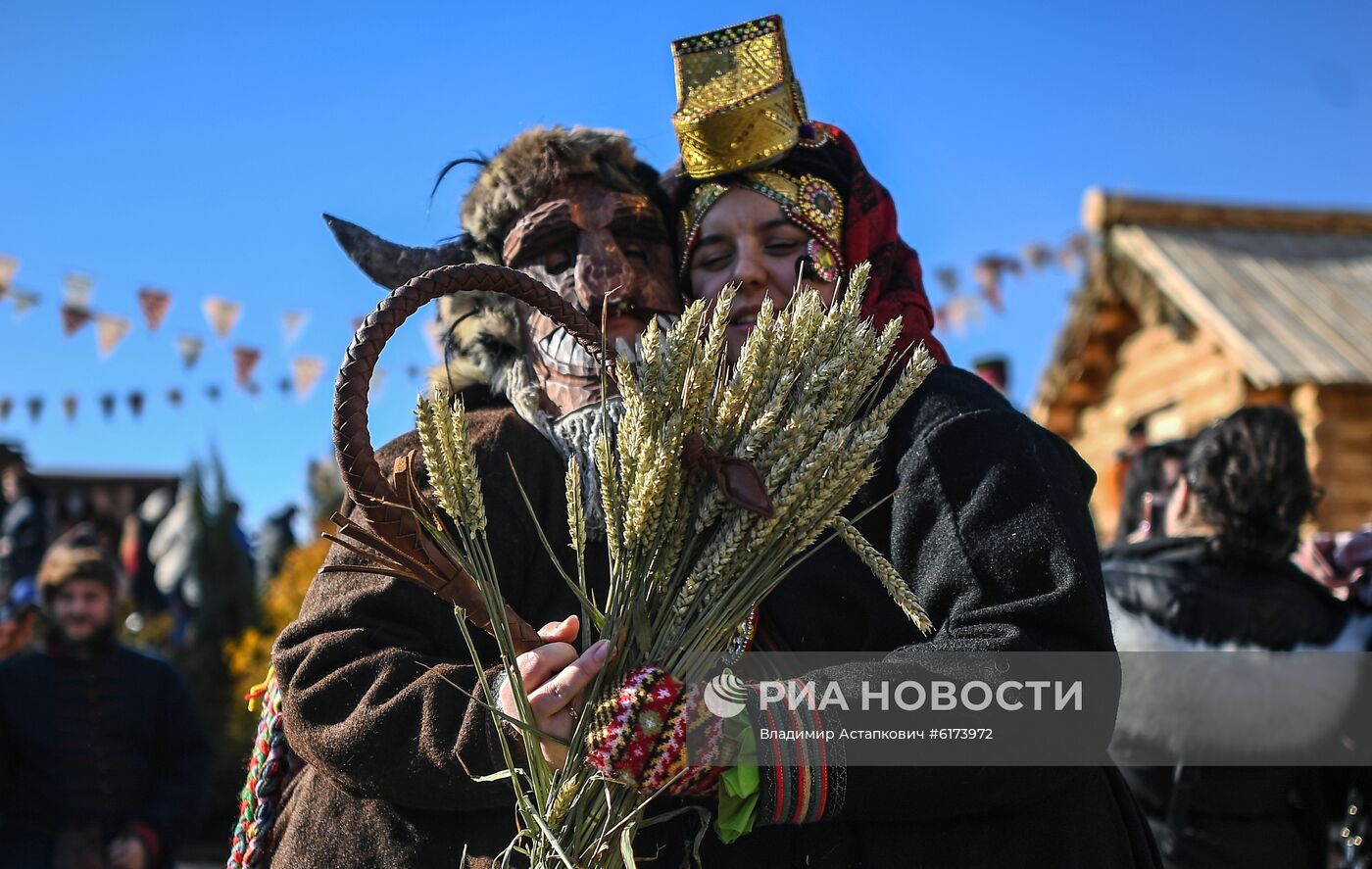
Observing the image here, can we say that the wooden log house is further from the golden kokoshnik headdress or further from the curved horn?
the curved horn

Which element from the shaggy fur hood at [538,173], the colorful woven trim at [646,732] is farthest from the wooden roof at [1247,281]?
the colorful woven trim at [646,732]

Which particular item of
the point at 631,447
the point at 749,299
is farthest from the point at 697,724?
the point at 749,299

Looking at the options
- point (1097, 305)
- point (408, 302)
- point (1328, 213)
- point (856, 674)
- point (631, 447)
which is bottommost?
point (856, 674)

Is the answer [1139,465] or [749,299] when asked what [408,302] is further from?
Result: [1139,465]

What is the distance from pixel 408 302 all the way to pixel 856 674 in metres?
0.76

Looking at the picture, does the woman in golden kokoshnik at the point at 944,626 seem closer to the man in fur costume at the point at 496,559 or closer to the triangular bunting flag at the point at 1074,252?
the man in fur costume at the point at 496,559

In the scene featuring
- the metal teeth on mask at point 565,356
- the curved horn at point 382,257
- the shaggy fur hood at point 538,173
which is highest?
the shaggy fur hood at point 538,173

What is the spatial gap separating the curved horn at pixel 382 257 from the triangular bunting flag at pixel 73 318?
7993mm

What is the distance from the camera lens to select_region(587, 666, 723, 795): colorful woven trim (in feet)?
4.80

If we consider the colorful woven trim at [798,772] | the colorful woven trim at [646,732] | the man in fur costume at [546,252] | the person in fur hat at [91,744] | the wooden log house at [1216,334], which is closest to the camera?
the colorful woven trim at [646,732]

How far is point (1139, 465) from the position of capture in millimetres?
4242

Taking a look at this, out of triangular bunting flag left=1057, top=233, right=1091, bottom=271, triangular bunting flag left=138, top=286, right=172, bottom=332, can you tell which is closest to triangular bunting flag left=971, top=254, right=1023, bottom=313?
triangular bunting flag left=1057, top=233, right=1091, bottom=271

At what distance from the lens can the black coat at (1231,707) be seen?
3.04 m

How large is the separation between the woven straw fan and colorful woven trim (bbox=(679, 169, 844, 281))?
0.77m
